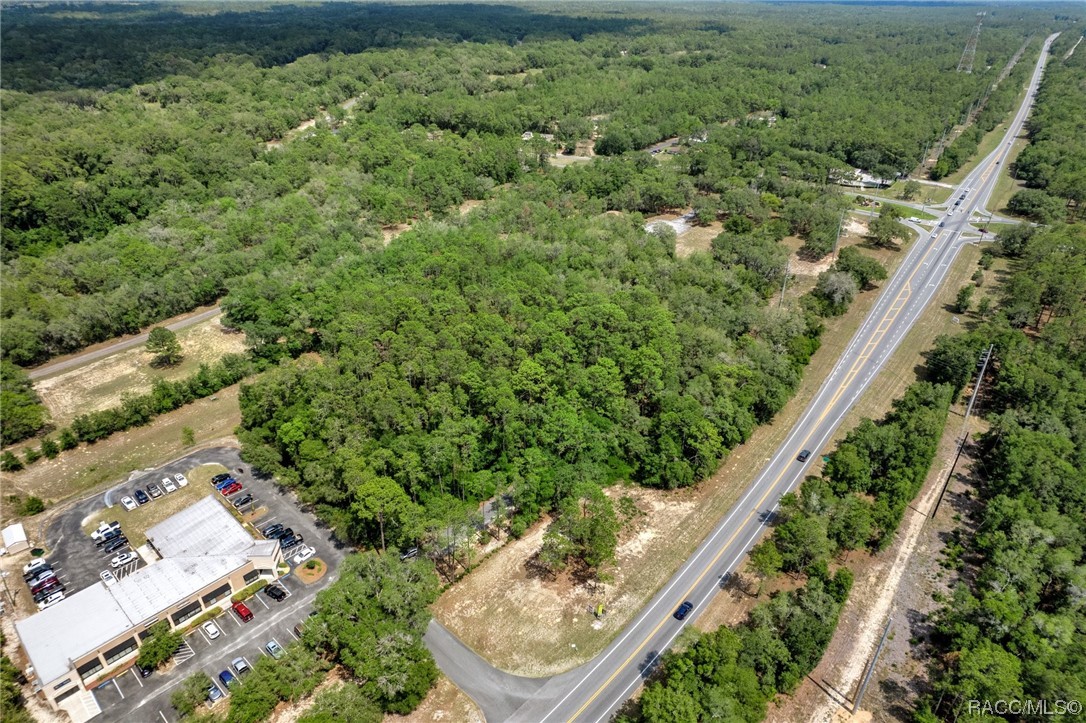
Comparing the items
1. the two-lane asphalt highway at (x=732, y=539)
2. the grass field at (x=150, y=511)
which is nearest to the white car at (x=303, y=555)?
the grass field at (x=150, y=511)

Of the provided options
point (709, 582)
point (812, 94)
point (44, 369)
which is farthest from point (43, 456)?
point (812, 94)

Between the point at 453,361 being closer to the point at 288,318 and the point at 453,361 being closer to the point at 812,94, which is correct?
the point at 288,318

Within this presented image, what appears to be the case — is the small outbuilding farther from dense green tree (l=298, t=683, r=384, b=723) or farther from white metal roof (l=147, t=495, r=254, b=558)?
dense green tree (l=298, t=683, r=384, b=723)

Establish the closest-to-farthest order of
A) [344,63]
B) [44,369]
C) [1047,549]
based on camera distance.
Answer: [1047,549]
[44,369]
[344,63]

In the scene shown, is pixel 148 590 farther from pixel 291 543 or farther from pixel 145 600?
pixel 291 543

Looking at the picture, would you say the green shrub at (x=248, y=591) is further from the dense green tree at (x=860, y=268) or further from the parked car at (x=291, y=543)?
the dense green tree at (x=860, y=268)

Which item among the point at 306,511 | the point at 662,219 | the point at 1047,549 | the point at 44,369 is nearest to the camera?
the point at 1047,549

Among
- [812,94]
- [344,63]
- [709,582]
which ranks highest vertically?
[344,63]
